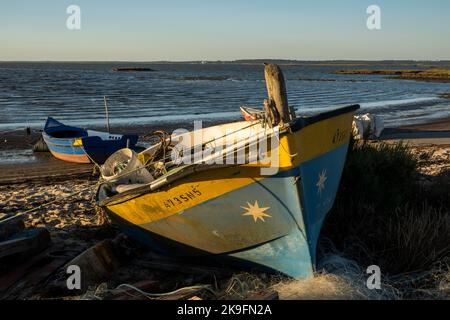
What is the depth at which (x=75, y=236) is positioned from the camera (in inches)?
298

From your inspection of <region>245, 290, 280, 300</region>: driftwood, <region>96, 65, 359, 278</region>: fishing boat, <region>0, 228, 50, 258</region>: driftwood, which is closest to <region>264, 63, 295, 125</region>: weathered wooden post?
<region>96, 65, 359, 278</region>: fishing boat

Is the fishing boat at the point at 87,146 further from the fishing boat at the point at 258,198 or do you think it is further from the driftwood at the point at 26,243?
the fishing boat at the point at 258,198

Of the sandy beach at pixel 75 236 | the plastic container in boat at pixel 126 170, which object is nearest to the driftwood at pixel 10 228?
the sandy beach at pixel 75 236

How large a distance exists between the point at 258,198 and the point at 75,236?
355 cm

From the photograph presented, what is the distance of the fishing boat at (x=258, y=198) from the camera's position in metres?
5.26

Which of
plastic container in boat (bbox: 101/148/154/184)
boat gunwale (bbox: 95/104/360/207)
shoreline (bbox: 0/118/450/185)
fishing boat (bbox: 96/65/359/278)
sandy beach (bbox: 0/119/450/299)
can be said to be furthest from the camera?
shoreline (bbox: 0/118/450/185)

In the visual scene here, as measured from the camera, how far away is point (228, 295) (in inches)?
216

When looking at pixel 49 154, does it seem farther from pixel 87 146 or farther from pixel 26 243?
pixel 26 243

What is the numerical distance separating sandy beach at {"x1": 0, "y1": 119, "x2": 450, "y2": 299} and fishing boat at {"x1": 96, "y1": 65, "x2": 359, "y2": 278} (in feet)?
1.18

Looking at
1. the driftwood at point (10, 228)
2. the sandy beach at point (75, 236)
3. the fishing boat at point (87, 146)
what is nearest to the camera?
the sandy beach at point (75, 236)

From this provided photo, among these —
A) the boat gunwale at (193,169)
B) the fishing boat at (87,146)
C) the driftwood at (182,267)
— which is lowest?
the driftwood at (182,267)

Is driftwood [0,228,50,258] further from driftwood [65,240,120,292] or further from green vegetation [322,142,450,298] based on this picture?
green vegetation [322,142,450,298]

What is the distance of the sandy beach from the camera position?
5.72 metres

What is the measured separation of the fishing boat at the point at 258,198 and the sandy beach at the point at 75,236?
36 centimetres
